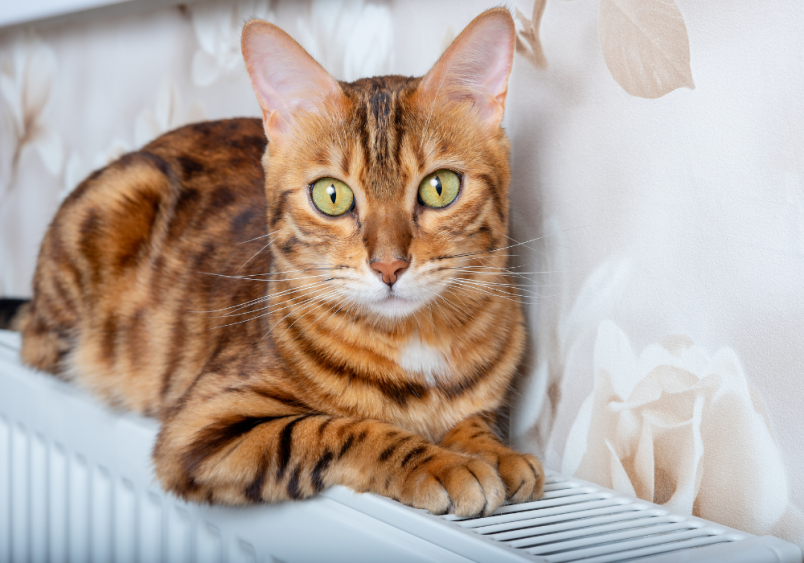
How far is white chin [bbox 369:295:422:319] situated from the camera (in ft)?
3.12

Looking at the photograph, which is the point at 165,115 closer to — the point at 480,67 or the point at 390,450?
the point at 480,67

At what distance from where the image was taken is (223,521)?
1031mm

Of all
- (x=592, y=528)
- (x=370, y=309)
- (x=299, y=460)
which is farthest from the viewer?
(x=370, y=309)

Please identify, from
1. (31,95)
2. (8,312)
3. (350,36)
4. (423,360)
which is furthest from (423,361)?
(31,95)

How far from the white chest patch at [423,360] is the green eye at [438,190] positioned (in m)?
0.21

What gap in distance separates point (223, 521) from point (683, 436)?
658 millimetres

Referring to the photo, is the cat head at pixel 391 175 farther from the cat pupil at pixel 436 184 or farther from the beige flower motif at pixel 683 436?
the beige flower motif at pixel 683 436

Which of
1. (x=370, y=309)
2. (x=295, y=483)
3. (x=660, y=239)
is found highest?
(x=660, y=239)

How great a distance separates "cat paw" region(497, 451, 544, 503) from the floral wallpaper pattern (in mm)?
136

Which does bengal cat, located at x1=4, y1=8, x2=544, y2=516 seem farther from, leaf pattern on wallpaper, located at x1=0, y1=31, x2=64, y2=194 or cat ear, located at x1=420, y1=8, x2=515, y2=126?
leaf pattern on wallpaper, located at x1=0, y1=31, x2=64, y2=194

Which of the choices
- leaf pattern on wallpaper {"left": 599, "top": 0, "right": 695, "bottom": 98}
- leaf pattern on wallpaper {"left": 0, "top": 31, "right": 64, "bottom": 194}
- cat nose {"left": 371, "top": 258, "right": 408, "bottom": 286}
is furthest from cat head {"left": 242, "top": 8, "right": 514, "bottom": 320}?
leaf pattern on wallpaper {"left": 0, "top": 31, "right": 64, "bottom": 194}

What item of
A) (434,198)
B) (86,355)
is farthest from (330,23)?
(86,355)

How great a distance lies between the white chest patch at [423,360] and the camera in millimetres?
1055

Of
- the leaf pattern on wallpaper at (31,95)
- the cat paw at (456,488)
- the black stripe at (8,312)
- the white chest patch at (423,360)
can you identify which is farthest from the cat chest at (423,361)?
the leaf pattern on wallpaper at (31,95)
